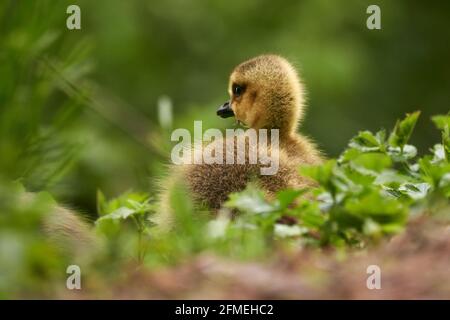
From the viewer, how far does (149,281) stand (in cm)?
223

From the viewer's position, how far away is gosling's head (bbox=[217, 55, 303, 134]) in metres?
4.94

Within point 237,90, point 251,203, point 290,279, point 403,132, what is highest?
point 237,90

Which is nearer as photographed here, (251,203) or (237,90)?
(251,203)

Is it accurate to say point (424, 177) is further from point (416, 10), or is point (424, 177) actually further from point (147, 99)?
point (416, 10)

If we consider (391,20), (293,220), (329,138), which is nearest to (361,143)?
(293,220)

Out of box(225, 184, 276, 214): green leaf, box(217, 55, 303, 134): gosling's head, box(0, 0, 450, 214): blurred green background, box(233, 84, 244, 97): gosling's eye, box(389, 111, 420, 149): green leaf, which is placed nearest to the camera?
box(225, 184, 276, 214): green leaf

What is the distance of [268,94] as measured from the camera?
4.99 m

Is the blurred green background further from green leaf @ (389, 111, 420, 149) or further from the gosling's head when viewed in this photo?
green leaf @ (389, 111, 420, 149)

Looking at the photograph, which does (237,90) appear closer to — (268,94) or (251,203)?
(268,94)

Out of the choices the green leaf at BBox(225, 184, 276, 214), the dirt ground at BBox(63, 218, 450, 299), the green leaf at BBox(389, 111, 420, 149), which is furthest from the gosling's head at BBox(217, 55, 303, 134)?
the dirt ground at BBox(63, 218, 450, 299)

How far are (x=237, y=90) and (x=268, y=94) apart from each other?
236 mm

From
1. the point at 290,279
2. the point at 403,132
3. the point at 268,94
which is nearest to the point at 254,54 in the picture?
the point at 268,94
